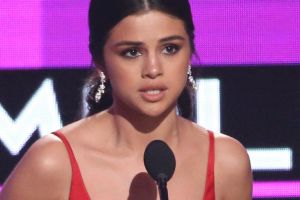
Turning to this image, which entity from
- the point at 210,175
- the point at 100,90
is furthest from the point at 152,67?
the point at 210,175

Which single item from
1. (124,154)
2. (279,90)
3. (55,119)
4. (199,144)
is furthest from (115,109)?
(279,90)

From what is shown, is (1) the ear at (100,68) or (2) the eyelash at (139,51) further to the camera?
(1) the ear at (100,68)

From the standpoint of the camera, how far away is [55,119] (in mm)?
2107

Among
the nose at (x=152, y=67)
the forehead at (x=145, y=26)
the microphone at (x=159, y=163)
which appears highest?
the forehead at (x=145, y=26)

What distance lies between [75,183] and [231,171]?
336mm

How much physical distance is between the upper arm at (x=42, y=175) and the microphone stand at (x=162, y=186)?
Result: 41 cm

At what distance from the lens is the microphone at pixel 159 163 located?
124 centimetres

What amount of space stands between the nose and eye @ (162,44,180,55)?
35 millimetres

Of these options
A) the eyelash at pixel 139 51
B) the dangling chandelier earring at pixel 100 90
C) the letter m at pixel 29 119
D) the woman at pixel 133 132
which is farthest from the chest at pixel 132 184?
the letter m at pixel 29 119

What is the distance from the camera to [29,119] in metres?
2.10

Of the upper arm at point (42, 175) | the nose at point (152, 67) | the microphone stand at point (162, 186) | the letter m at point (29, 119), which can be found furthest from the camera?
the letter m at point (29, 119)

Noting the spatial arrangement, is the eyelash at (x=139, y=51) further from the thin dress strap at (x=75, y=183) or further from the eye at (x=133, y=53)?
the thin dress strap at (x=75, y=183)

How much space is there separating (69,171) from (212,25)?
0.70 meters

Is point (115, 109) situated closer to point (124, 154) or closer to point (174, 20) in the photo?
point (124, 154)
